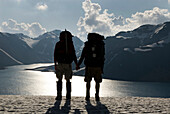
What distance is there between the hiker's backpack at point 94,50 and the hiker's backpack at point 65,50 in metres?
0.89

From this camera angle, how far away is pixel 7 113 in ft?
18.8

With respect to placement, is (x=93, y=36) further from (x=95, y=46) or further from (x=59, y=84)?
(x=59, y=84)

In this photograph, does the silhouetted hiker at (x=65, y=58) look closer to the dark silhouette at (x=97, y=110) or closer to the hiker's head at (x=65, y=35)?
the hiker's head at (x=65, y=35)

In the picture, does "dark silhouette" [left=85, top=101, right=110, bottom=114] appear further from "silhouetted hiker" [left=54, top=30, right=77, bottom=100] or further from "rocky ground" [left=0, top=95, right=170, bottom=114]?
"silhouetted hiker" [left=54, top=30, right=77, bottom=100]

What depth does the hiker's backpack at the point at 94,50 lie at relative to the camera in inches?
369

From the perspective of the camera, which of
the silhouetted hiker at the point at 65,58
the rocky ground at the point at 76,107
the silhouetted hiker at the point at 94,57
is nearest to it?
the rocky ground at the point at 76,107

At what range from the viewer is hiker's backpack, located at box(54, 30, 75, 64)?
958cm

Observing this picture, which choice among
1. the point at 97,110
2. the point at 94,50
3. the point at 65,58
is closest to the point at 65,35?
the point at 65,58

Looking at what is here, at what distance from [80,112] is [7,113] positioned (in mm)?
2381

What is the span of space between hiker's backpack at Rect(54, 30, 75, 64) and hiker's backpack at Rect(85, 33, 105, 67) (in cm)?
89

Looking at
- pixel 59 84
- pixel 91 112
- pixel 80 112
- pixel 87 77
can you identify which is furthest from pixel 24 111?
pixel 87 77

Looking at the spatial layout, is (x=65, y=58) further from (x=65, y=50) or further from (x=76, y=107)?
(x=76, y=107)

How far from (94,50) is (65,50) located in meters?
1.56

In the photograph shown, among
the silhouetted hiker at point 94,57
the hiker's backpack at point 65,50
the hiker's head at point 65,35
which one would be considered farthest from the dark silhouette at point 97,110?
the hiker's head at point 65,35
